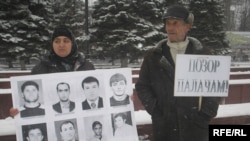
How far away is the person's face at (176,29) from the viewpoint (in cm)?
321

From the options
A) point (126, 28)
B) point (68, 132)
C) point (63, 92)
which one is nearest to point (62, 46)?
point (63, 92)

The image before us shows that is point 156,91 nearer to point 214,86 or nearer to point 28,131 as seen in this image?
point 214,86

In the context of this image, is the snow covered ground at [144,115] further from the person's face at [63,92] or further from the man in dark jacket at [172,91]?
the man in dark jacket at [172,91]

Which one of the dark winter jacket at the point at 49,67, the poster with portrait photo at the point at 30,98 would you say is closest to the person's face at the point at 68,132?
the poster with portrait photo at the point at 30,98

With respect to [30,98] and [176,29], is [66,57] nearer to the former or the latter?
[30,98]

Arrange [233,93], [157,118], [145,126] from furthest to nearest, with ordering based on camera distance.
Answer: [233,93] < [145,126] < [157,118]

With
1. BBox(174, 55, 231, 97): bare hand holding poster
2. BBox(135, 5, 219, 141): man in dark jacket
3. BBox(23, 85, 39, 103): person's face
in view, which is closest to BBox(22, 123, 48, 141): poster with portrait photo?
BBox(23, 85, 39, 103): person's face

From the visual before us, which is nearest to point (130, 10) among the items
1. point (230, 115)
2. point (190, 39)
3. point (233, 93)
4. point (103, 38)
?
point (103, 38)

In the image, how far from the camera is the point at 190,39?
330cm

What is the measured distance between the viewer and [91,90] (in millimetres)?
3377

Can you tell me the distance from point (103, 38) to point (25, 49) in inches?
217

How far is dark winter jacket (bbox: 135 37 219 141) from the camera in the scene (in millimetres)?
3250

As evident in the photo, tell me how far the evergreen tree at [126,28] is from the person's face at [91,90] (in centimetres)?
2100

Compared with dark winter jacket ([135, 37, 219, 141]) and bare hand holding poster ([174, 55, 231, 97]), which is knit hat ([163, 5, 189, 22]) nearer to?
dark winter jacket ([135, 37, 219, 141])
